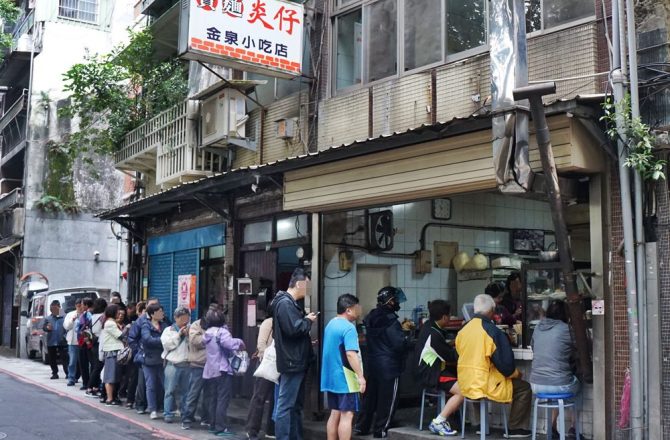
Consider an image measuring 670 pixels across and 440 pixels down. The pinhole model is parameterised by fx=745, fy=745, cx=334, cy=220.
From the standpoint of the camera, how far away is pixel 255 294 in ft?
42.1

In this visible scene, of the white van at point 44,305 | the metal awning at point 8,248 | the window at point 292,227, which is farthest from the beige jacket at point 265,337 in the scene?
the metal awning at point 8,248

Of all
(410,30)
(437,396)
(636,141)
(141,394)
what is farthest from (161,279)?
(636,141)

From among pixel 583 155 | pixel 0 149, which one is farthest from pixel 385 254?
pixel 0 149

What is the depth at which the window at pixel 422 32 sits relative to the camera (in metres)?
10.2

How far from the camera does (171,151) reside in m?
14.9

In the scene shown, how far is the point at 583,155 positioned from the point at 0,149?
30.1m

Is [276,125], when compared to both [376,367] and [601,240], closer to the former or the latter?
[376,367]

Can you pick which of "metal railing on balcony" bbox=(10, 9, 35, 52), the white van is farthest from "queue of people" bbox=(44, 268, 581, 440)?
"metal railing on balcony" bbox=(10, 9, 35, 52)

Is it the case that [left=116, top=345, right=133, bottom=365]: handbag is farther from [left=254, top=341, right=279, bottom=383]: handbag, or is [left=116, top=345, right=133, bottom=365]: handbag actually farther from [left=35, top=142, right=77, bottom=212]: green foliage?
[left=35, top=142, right=77, bottom=212]: green foliage

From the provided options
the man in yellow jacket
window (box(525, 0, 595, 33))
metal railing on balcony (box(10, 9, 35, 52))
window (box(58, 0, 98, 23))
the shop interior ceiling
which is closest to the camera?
the man in yellow jacket

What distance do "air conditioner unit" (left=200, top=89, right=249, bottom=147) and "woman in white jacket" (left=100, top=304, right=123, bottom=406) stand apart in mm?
3473

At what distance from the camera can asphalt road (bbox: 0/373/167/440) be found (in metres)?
9.98

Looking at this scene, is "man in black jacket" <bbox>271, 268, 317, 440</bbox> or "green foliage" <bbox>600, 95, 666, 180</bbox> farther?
"man in black jacket" <bbox>271, 268, 317, 440</bbox>

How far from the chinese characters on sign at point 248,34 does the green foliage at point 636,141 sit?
5749 millimetres
